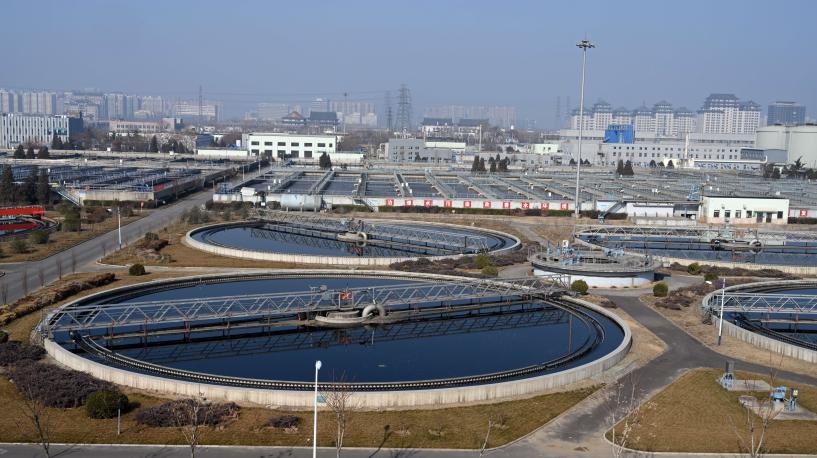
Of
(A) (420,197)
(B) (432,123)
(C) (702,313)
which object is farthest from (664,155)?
(B) (432,123)

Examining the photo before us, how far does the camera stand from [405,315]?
58.6 feet

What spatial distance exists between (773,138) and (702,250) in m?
63.4

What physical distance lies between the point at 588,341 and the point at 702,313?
334 centimetres

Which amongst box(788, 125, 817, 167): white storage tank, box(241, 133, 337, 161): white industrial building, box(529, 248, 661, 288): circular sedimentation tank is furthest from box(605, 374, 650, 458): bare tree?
box(788, 125, 817, 167): white storage tank

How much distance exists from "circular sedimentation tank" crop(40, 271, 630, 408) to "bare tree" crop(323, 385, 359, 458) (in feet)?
0.75

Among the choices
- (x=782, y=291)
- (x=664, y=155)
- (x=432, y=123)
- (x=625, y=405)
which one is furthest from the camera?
(x=432, y=123)

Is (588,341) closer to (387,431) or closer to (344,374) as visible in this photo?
(344,374)

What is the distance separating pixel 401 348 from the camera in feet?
50.2

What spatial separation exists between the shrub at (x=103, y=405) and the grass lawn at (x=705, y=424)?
23.5 ft

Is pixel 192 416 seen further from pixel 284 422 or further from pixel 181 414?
pixel 284 422

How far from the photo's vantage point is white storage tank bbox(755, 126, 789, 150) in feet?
273

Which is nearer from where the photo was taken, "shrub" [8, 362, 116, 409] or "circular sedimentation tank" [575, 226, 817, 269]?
"shrub" [8, 362, 116, 409]

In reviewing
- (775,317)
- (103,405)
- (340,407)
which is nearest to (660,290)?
(775,317)

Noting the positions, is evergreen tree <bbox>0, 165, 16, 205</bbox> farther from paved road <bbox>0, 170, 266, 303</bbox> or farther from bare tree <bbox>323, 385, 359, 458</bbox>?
bare tree <bbox>323, 385, 359, 458</bbox>
